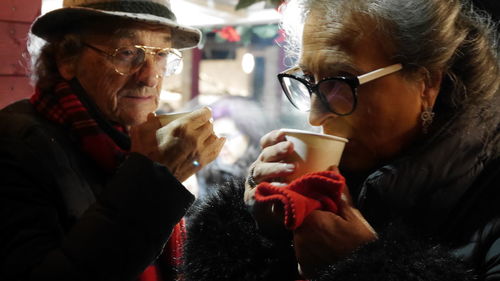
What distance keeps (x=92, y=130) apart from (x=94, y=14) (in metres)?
0.38

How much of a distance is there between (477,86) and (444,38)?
0.56ft

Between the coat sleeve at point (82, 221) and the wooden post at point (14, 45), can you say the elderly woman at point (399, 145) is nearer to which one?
the coat sleeve at point (82, 221)

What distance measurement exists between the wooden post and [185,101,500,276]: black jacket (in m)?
1.30

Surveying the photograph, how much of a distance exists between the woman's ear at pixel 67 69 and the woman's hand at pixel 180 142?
47cm

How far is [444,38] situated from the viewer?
48.4 inches

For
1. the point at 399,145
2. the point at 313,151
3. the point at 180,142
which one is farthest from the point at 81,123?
the point at 399,145

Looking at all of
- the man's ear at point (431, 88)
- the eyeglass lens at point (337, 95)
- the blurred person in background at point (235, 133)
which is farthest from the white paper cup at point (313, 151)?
the blurred person in background at point (235, 133)

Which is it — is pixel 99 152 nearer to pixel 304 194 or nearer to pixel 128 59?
pixel 128 59

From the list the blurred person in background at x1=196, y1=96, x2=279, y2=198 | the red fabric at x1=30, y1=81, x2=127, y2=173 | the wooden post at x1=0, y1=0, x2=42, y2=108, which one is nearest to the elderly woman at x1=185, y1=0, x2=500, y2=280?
the red fabric at x1=30, y1=81, x2=127, y2=173

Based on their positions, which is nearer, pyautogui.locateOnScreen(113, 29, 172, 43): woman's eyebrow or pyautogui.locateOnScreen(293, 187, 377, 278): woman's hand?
pyautogui.locateOnScreen(293, 187, 377, 278): woman's hand

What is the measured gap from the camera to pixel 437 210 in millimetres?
1195

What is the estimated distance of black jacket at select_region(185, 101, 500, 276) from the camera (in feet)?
3.66

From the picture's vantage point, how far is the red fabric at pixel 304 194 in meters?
1.11

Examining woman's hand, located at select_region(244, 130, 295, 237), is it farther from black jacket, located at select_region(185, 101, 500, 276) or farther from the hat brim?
the hat brim
